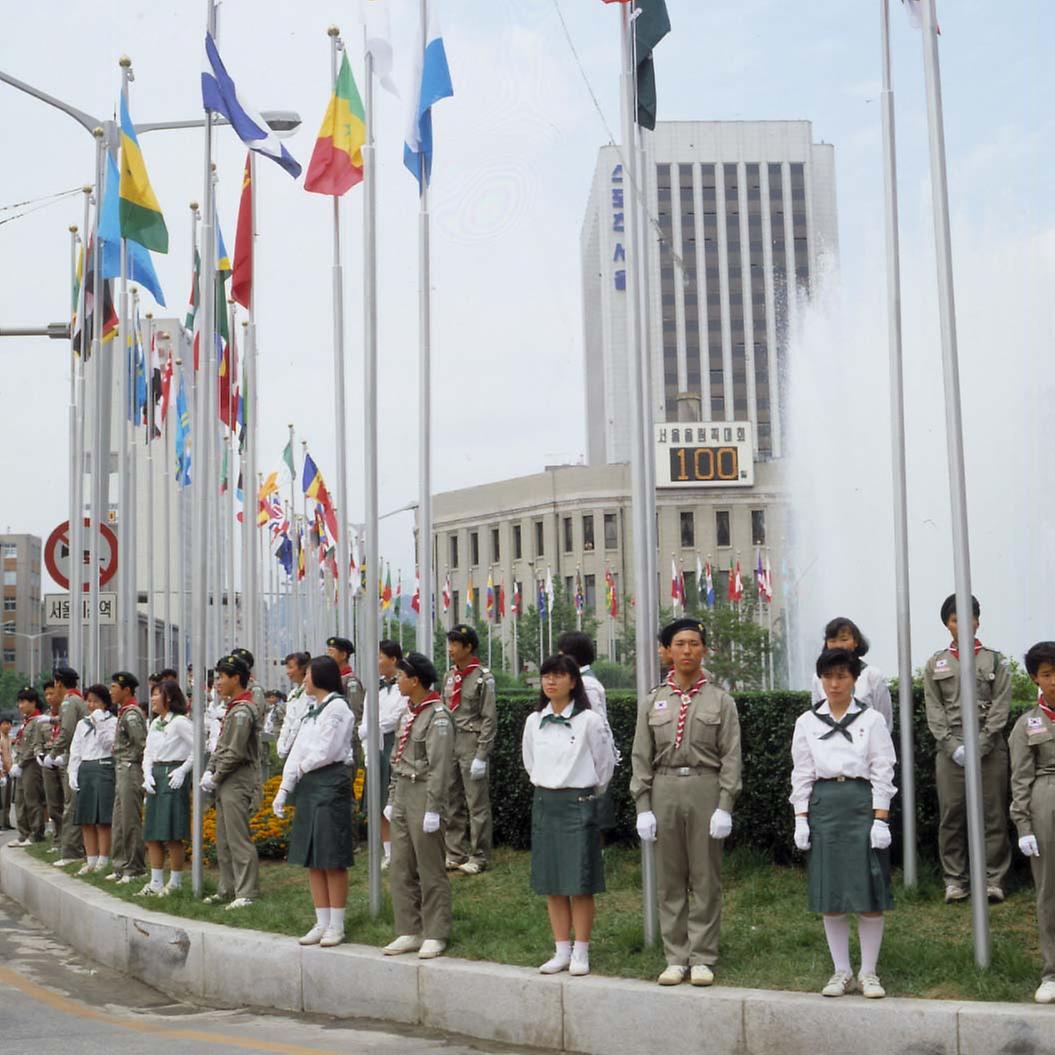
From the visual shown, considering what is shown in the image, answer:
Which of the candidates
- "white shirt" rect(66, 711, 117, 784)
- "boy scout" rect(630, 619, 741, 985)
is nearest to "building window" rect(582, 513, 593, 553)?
"white shirt" rect(66, 711, 117, 784)

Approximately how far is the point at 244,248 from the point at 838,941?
1328cm

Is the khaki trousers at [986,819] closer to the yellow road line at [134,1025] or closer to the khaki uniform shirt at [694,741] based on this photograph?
the khaki uniform shirt at [694,741]

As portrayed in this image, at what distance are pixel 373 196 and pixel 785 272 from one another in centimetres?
10301

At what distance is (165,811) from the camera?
40.9 feet

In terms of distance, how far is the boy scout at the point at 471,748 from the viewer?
1165 cm

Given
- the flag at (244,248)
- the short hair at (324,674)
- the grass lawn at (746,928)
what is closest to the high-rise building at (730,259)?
the flag at (244,248)

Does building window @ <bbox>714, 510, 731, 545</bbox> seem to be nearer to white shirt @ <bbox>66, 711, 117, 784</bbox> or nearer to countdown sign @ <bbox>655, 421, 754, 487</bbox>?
countdown sign @ <bbox>655, 421, 754, 487</bbox>

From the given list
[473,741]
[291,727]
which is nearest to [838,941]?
[473,741]

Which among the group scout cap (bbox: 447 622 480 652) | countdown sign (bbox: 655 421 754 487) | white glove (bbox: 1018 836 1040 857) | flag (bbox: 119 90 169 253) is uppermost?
countdown sign (bbox: 655 421 754 487)

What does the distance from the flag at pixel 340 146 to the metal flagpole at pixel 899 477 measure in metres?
5.69

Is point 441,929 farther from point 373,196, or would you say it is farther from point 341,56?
point 341,56

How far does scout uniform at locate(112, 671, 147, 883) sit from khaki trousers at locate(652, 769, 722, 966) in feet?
21.8

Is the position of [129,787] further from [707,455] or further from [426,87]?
[707,455]

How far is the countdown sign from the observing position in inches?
3538
